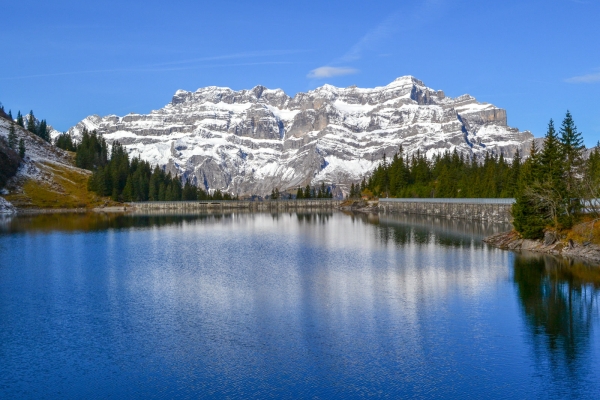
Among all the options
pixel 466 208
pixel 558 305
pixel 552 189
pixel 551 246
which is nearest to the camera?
pixel 558 305

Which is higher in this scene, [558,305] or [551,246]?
[551,246]

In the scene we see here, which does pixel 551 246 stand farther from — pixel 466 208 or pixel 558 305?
pixel 466 208

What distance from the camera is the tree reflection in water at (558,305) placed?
125 ft

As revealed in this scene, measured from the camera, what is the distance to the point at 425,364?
35219 mm

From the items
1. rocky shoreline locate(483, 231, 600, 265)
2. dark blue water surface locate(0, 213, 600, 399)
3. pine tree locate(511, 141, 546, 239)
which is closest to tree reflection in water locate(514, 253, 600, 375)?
dark blue water surface locate(0, 213, 600, 399)

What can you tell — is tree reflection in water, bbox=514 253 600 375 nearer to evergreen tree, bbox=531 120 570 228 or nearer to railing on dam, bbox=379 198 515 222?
evergreen tree, bbox=531 120 570 228

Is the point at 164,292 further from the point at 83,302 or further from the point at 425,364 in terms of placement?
the point at 425,364

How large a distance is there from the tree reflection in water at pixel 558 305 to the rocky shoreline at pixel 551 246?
3.08 metres

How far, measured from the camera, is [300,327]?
42688 mm

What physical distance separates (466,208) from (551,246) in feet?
245

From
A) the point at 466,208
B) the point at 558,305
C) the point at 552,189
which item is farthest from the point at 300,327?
the point at 466,208

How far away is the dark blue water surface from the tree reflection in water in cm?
17

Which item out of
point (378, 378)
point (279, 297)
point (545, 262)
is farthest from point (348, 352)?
point (545, 262)

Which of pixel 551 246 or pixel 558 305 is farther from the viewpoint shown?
pixel 551 246
